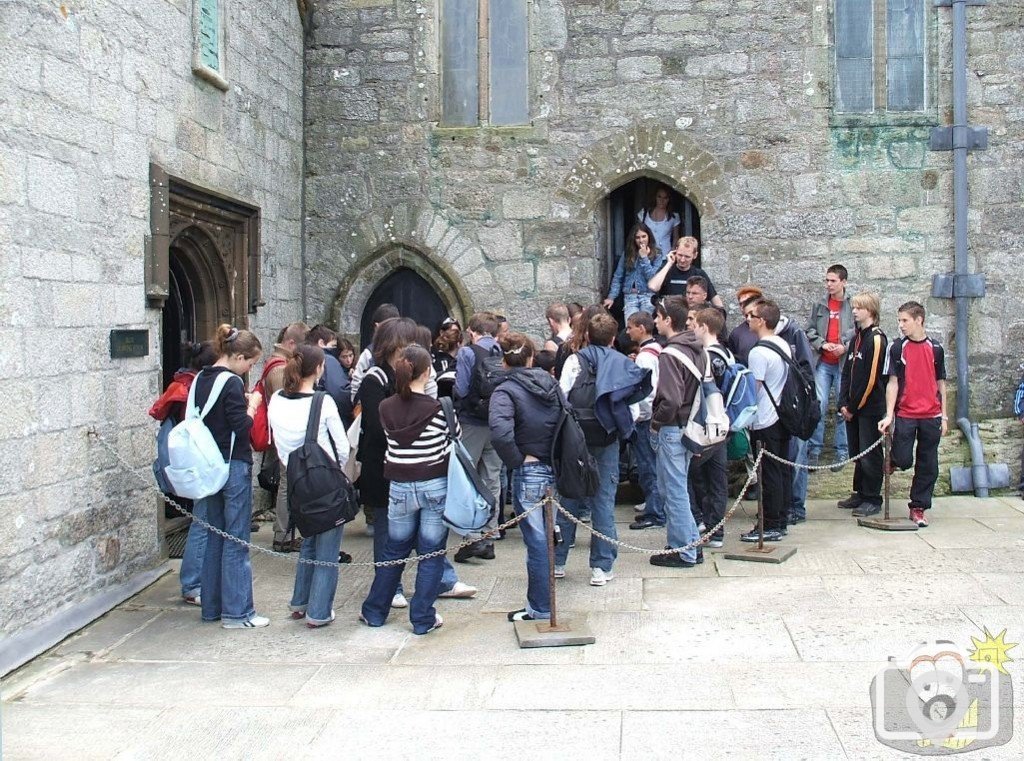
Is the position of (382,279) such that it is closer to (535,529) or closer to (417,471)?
(417,471)

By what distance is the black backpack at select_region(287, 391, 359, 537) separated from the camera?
19.8 ft

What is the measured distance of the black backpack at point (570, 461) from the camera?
6125 mm

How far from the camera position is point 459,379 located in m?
7.59

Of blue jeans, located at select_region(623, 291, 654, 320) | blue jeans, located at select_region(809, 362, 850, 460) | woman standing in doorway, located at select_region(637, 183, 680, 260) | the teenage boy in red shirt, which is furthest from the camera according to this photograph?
woman standing in doorway, located at select_region(637, 183, 680, 260)

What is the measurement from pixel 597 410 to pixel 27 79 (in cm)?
355

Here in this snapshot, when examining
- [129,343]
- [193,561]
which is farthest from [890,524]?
[129,343]

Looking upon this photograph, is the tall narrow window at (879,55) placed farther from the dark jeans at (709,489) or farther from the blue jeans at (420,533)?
the blue jeans at (420,533)

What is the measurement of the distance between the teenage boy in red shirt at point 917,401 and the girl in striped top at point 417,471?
3.82 meters

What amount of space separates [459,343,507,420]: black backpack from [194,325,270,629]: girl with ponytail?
1598mm

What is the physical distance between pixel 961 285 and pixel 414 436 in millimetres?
5954

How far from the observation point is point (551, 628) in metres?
5.96

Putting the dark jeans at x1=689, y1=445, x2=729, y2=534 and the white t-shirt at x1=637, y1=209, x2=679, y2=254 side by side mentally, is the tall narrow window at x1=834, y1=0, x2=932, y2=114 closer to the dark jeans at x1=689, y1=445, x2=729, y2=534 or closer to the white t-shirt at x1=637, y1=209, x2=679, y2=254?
the white t-shirt at x1=637, y1=209, x2=679, y2=254

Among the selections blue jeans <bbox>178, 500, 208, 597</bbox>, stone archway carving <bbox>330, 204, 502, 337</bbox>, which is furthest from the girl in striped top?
stone archway carving <bbox>330, 204, 502, 337</bbox>

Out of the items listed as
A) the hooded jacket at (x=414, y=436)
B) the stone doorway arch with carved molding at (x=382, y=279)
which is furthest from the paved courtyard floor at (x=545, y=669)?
the stone doorway arch with carved molding at (x=382, y=279)
